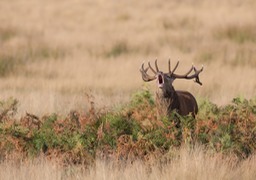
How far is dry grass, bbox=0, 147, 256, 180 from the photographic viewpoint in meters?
7.56

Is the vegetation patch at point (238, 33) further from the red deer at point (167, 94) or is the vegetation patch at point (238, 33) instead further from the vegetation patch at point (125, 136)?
the vegetation patch at point (125, 136)

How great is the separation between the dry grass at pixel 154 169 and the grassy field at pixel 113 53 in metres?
0.02

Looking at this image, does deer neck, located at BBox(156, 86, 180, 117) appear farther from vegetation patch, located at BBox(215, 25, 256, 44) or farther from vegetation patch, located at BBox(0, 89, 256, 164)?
vegetation patch, located at BBox(215, 25, 256, 44)

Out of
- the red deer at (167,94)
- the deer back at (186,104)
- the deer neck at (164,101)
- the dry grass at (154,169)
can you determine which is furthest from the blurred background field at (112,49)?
the dry grass at (154,169)

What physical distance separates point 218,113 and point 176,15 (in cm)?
1628

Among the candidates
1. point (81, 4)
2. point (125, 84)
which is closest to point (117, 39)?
point (125, 84)

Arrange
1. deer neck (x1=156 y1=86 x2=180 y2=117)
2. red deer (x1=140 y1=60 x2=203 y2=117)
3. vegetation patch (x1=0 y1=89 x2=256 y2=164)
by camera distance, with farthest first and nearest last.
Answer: deer neck (x1=156 y1=86 x2=180 y2=117), red deer (x1=140 y1=60 x2=203 y2=117), vegetation patch (x1=0 y1=89 x2=256 y2=164)

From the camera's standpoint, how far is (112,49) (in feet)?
68.2

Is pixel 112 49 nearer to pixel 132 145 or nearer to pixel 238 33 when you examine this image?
pixel 238 33

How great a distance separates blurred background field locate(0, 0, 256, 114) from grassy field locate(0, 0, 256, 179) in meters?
0.02

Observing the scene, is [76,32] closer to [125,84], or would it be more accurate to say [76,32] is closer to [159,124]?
[125,84]

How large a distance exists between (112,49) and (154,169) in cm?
1313

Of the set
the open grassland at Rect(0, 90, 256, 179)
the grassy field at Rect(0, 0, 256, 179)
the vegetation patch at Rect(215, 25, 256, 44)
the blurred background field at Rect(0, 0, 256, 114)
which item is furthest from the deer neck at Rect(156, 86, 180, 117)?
the vegetation patch at Rect(215, 25, 256, 44)

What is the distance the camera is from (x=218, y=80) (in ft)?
55.0
